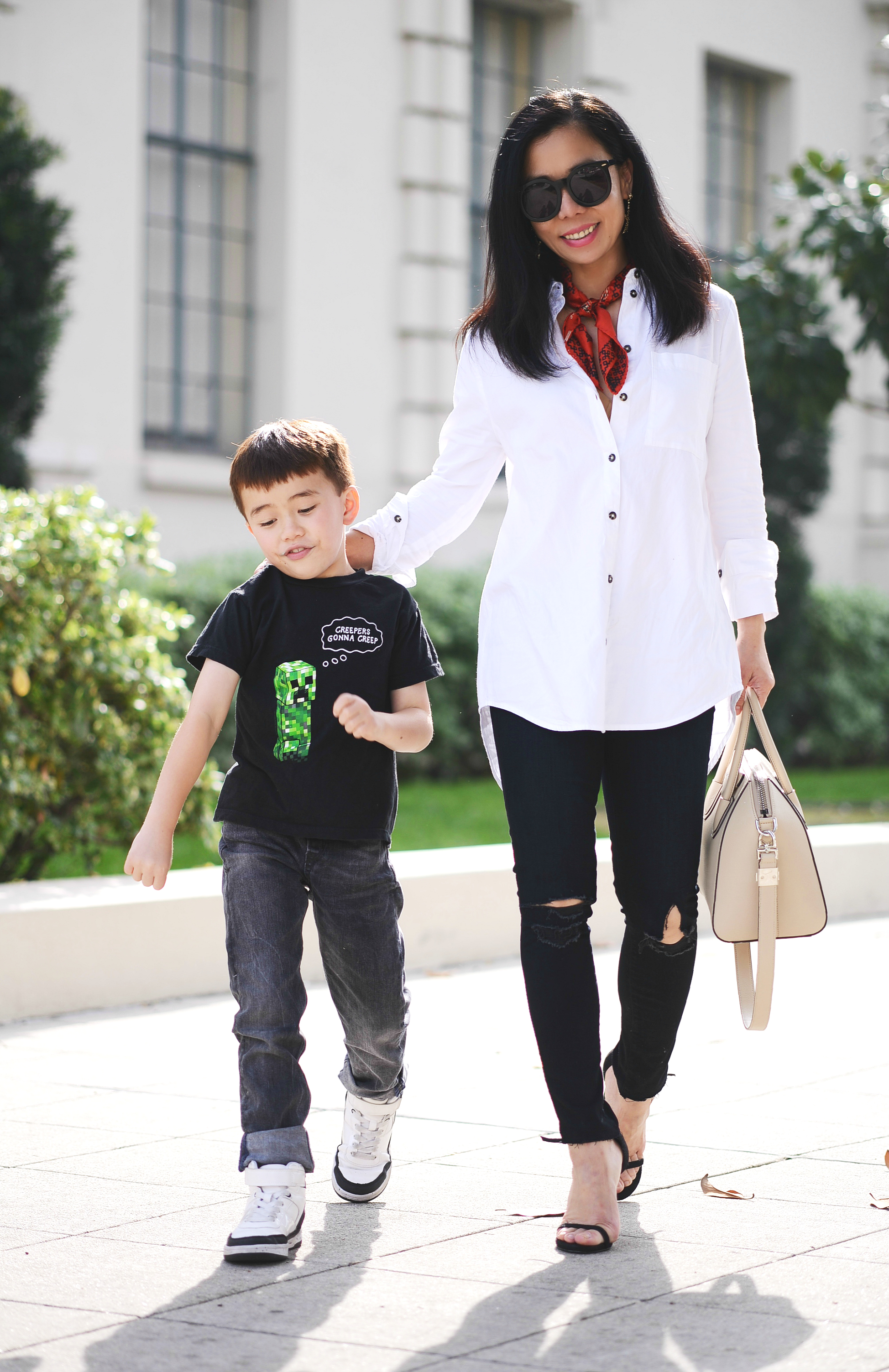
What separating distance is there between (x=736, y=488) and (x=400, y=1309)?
1.59 m

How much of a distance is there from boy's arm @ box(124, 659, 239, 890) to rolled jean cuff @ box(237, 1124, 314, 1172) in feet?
1.53

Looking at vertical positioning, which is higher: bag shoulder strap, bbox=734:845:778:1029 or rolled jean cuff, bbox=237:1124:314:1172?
bag shoulder strap, bbox=734:845:778:1029

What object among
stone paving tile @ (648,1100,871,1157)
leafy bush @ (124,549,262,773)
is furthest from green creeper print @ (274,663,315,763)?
leafy bush @ (124,549,262,773)

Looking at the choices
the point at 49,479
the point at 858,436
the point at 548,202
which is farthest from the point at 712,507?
the point at 858,436

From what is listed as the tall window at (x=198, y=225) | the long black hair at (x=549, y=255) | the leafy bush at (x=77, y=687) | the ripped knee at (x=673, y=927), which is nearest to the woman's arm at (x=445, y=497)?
the long black hair at (x=549, y=255)

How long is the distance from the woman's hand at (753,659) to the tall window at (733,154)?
14701mm

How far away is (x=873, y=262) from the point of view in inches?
382

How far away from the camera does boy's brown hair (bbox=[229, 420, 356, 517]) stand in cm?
319

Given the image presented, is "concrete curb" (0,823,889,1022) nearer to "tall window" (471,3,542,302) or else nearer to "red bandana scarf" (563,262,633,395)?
"red bandana scarf" (563,262,633,395)

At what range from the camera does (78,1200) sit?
3.38 metres

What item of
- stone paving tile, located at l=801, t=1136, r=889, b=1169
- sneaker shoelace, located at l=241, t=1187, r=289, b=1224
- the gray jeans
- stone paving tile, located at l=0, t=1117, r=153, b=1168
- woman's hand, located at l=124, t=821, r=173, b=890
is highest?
woman's hand, located at l=124, t=821, r=173, b=890

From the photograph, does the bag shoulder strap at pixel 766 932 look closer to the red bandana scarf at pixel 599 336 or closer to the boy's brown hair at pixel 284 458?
the red bandana scarf at pixel 599 336

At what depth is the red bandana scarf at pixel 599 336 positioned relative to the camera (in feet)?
10.6

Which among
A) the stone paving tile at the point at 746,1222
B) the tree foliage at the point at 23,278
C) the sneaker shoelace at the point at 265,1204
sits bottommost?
the stone paving tile at the point at 746,1222
